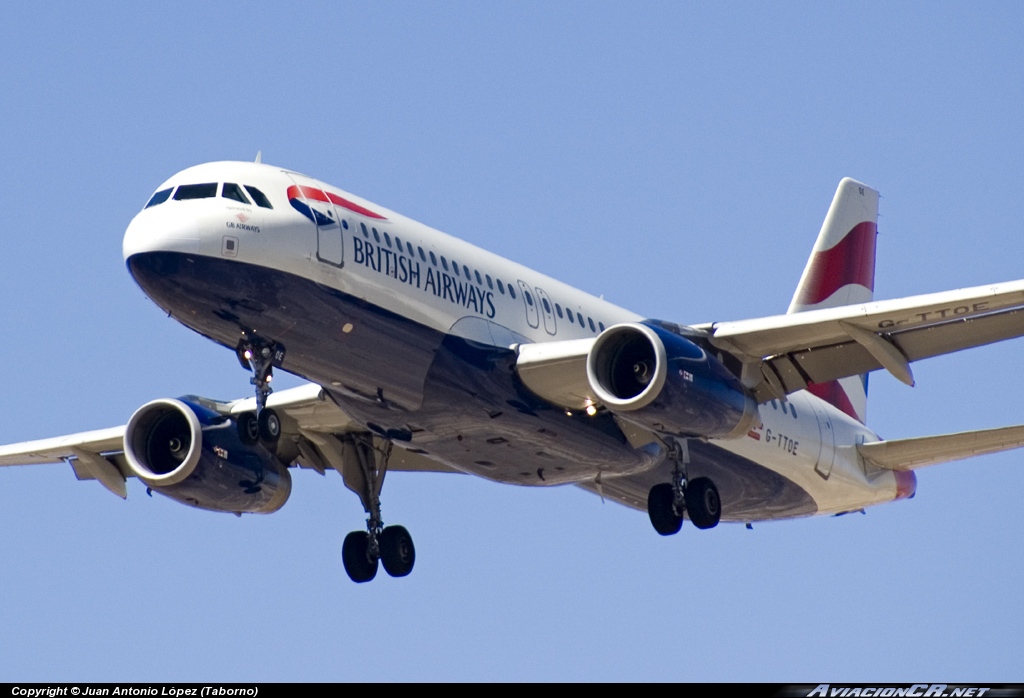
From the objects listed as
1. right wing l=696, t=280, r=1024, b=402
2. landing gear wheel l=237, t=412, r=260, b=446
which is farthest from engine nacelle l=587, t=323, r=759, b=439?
landing gear wheel l=237, t=412, r=260, b=446

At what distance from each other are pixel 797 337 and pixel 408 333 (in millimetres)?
7213

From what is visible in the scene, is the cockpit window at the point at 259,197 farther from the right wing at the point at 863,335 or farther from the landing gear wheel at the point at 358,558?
the landing gear wheel at the point at 358,558

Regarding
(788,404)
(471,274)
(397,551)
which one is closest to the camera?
(471,274)

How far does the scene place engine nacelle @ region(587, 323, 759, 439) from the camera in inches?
1237

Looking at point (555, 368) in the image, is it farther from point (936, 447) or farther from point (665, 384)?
point (936, 447)

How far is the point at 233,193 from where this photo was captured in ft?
97.2

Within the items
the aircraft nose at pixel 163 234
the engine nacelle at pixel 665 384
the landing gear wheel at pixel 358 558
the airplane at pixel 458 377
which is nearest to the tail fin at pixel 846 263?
the airplane at pixel 458 377

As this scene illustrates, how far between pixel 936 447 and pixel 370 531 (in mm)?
11791

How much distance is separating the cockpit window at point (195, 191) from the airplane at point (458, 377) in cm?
5

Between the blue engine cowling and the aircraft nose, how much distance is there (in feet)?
24.3

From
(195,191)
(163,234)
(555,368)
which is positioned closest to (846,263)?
(555,368)

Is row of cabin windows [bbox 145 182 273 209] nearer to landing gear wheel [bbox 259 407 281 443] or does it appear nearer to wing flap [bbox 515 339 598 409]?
landing gear wheel [bbox 259 407 281 443]

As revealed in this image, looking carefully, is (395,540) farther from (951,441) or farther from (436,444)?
(951,441)

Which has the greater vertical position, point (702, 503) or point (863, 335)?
point (863, 335)
